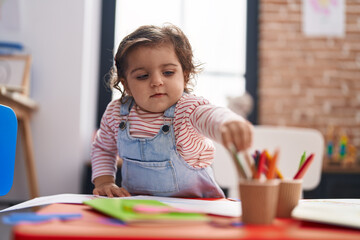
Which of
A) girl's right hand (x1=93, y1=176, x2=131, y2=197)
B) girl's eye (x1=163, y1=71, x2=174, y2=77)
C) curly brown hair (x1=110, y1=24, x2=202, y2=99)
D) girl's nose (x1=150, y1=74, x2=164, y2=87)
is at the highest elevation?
curly brown hair (x1=110, y1=24, x2=202, y2=99)

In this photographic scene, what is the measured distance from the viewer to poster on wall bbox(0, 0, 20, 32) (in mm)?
2150

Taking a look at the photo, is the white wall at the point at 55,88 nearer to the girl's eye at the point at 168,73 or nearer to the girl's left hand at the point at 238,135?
the girl's eye at the point at 168,73

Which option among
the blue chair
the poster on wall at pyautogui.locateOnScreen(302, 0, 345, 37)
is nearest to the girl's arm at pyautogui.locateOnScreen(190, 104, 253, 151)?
the blue chair

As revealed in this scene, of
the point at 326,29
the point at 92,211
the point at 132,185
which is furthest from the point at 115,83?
the point at 326,29

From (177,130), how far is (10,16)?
1.74 m

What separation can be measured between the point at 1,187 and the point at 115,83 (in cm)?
37

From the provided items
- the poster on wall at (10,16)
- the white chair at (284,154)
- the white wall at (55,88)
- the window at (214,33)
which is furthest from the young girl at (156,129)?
the window at (214,33)

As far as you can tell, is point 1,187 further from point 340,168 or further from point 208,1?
point 208,1

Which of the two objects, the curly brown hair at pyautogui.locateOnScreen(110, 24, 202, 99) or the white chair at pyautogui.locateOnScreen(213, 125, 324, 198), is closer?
the curly brown hair at pyautogui.locateOnScreen(110, 24, 202, 99)

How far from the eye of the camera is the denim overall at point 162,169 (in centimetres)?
80

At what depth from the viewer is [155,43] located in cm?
87

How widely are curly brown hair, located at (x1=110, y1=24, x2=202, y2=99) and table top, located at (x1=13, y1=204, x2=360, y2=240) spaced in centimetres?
51

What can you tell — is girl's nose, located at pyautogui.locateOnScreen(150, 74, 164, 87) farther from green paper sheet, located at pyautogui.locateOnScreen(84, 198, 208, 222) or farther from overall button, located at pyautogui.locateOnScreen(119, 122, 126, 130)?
green paper sheet, located at pyautogui.locateOnScreen(84, 198, 208, 222)

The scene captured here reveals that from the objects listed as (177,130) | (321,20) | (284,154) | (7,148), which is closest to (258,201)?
(177,130)
